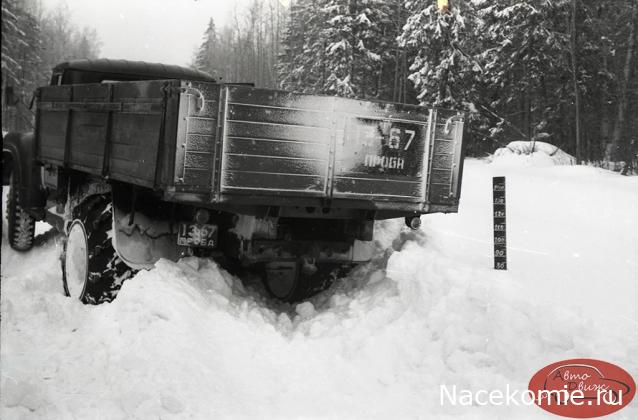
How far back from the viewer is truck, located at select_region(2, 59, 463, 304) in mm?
4730

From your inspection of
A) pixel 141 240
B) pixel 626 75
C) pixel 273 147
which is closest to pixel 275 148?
pixel 273 147

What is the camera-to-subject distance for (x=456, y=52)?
2664 cm

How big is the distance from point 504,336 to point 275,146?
224 cm

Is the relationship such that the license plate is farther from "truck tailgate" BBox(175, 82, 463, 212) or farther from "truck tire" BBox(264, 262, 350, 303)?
"truck tire" BBox(264, 262, 350, 303)

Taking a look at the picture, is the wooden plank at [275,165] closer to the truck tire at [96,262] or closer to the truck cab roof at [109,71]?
the truck tire at [96,262]

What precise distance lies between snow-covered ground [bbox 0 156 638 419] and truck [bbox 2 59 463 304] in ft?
1.34

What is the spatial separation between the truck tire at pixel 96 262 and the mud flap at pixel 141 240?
12 centimetres

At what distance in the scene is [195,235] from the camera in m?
5.51

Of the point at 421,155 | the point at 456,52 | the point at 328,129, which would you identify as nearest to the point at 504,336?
the point at 421,155

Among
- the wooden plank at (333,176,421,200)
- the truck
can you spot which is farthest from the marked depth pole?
the wooden plank at (333,176,421,200)

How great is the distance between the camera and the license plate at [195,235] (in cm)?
550

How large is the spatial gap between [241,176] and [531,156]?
1784cm

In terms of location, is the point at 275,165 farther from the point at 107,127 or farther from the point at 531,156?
the point at 531,156

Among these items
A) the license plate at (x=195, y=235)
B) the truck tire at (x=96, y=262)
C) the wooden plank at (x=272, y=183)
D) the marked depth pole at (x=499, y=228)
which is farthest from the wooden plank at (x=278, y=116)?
the marked depth pole at (x=499, y=228)
